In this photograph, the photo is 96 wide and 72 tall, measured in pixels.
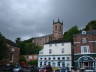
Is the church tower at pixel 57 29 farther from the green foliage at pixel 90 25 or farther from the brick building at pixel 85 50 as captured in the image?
the brick building at pixel 85 50

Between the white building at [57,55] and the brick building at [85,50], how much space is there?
4006 mm

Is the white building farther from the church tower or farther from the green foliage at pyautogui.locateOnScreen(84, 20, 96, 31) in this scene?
the church tower

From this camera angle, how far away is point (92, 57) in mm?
54219

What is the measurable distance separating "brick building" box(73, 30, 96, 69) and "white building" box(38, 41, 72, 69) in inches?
158

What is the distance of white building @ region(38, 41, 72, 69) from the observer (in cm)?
6031

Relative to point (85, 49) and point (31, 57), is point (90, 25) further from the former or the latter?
point (85, 49)

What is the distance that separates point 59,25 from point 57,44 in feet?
243

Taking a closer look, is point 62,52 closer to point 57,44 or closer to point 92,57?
point 57,44

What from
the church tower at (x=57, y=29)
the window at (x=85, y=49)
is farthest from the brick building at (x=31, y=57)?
the church tower at (x=57, y=29)

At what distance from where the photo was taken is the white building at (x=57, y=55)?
60312mm

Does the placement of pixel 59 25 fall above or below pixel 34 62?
above

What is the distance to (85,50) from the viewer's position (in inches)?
2192

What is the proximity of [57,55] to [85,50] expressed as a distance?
35.0ft

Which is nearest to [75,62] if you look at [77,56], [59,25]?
[77,56]
